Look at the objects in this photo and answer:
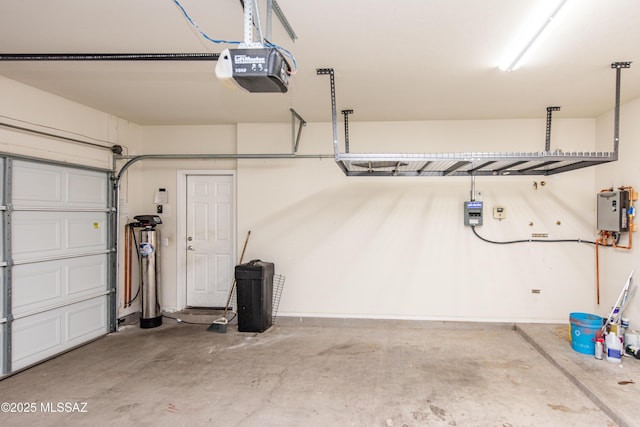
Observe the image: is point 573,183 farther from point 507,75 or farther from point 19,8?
point 19,8

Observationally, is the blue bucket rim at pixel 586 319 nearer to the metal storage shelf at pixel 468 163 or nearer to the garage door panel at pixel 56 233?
the metal storage shelf at pixel 468 163

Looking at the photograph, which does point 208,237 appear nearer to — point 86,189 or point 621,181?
point 86,189

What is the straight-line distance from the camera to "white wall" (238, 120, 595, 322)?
4.22m

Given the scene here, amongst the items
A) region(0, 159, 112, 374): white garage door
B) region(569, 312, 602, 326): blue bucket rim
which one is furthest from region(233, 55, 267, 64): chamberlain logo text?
region(569, 312, 602, 326): blue bucket rim

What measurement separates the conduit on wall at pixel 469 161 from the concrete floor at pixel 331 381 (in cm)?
191

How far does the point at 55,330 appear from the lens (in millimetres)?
3492

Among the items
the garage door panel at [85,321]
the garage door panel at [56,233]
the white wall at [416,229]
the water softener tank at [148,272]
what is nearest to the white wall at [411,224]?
the white wall at [416,229]

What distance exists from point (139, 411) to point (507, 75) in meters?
4.15

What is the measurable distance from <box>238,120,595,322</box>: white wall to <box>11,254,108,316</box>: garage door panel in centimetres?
186

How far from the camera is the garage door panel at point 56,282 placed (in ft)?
10.3

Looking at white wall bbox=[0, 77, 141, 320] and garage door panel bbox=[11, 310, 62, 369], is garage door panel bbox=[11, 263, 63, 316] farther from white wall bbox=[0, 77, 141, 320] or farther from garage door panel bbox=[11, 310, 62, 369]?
white wall bbox=[0, 77, 141, 320]

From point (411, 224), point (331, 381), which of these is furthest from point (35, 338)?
point (411, 224)

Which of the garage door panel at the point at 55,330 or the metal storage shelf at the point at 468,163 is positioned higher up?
the metal storage shelf at the point at 468,163

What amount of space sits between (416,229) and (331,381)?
2.25 m
